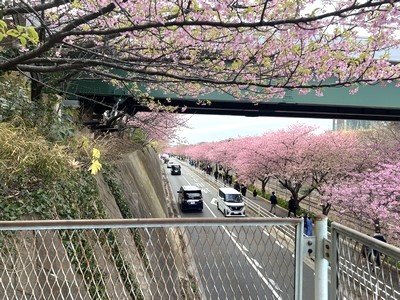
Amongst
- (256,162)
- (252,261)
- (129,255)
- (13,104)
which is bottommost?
(256,162)

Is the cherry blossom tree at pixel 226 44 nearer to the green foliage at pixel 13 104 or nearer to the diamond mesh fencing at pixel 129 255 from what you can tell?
the green foliage at pixel 13 104

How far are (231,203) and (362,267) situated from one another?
64.8 ft

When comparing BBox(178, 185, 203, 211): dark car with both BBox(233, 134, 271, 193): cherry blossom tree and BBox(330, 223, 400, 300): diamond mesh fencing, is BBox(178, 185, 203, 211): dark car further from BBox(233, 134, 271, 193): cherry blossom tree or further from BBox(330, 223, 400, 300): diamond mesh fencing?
BBox(330, 223, 400, 300): diamond mesh fencing

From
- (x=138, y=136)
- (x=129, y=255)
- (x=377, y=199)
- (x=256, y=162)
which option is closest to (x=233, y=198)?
(x=256, y=162)

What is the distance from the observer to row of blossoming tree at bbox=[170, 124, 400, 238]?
1391 centimetres

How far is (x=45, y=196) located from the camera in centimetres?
409

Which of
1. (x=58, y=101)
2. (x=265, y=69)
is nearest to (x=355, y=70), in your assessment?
(x=265, y=69)

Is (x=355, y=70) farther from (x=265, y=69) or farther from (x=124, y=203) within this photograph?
(x=124, y=203)

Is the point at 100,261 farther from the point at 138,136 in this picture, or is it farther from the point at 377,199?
the point at 138,136

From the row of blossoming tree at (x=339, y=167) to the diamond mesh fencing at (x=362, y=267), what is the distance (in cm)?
1209

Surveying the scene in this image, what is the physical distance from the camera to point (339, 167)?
68.2 feet

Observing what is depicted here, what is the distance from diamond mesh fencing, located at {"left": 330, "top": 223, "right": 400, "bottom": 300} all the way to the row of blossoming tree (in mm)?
12094

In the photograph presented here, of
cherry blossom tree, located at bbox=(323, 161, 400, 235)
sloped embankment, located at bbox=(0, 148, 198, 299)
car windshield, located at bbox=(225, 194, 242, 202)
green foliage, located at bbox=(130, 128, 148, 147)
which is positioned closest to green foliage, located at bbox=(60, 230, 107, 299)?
sloped embankment, located at bbox=(0, 148, 198, 299)

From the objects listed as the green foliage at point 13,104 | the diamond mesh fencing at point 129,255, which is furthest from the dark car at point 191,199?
the diamond mesh fencing at point 129,255
